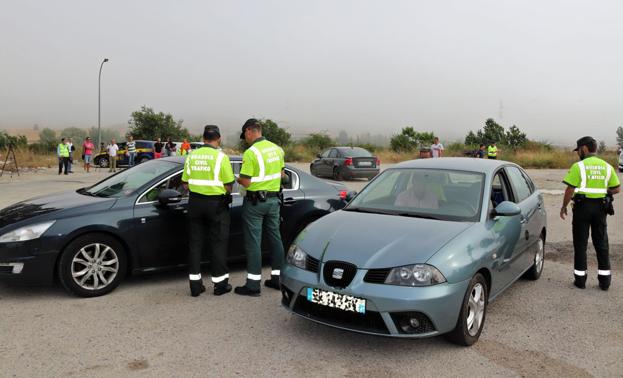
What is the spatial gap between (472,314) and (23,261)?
3.96 meters

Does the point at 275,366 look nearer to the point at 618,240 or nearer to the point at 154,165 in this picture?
the point at 154,165

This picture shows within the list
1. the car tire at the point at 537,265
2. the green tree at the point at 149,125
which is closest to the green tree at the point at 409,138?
the green tree at the point at 149,125

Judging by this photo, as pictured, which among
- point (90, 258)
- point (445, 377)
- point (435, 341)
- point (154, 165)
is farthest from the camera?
point (154, 165)

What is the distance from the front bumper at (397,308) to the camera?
11.5 feet

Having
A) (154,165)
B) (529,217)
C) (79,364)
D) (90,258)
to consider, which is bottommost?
(79,364)

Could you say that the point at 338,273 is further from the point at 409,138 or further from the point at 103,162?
the point at 409,138

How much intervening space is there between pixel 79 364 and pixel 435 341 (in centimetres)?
261

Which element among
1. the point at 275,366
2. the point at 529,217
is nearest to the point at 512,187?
the point at 529,217

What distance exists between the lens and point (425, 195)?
190 inches

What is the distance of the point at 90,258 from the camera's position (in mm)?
4984

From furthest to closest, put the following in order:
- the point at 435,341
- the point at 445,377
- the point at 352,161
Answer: the point at 352,161, the point at 435,341, the point at 445,377

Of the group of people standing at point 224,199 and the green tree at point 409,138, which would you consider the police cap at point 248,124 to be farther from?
the green tree at point 409,138

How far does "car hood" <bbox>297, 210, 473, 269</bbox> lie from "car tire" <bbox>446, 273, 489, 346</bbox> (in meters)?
0.41

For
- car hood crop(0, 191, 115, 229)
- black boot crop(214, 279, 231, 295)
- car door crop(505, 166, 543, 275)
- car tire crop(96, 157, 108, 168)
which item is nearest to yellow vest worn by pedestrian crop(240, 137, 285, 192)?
black boot crop(214, 279, 231, 295)
